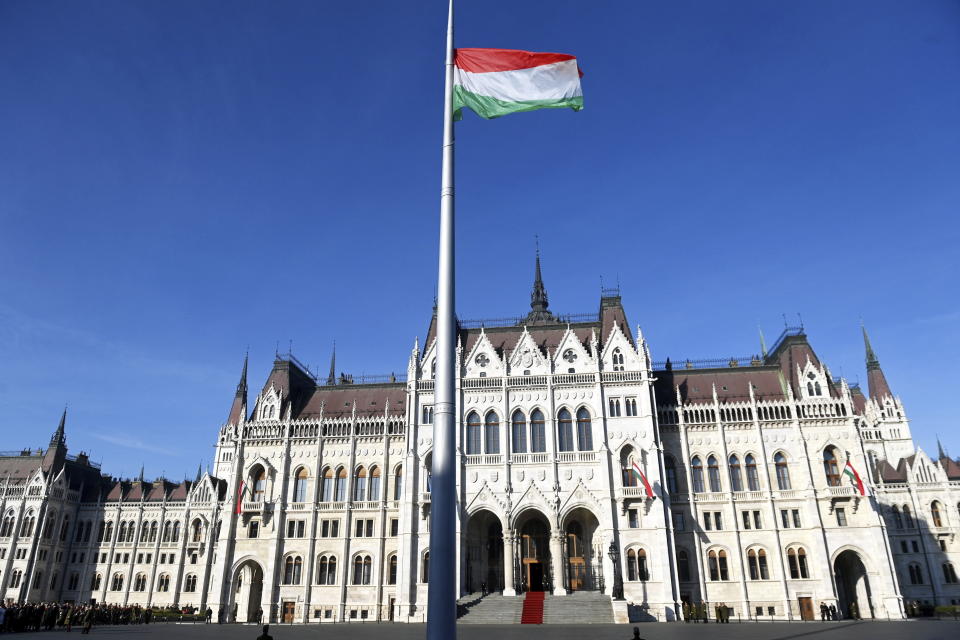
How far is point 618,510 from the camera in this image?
47.7 meters

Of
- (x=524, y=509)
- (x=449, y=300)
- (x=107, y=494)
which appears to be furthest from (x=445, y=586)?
(x=107, y=494)

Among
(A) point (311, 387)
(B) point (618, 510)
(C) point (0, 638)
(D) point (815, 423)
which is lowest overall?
(C) point (0, 638)

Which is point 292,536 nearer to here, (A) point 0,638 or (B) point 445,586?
(A) point 0,638

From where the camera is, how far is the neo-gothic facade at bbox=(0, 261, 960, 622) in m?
47.7

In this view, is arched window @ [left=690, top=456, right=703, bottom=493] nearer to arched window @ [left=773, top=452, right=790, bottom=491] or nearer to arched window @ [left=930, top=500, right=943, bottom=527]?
arched window @ [left=773, top=452, right=790, bottom=491]

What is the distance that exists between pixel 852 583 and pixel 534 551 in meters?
25.2

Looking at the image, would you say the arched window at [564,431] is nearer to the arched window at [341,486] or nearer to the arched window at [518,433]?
the arched window at [518,433]

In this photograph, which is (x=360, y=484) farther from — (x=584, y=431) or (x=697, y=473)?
(x=697, y=473)

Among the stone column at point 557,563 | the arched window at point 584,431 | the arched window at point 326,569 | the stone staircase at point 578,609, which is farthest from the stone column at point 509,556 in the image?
the arched window at point 326,569

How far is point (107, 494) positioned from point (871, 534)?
82.1m

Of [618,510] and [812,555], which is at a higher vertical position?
[618,510]

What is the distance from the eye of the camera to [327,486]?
5600 centimetres

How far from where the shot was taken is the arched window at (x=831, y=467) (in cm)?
5078

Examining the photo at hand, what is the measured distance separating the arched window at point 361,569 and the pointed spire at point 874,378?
75085 millimetres
